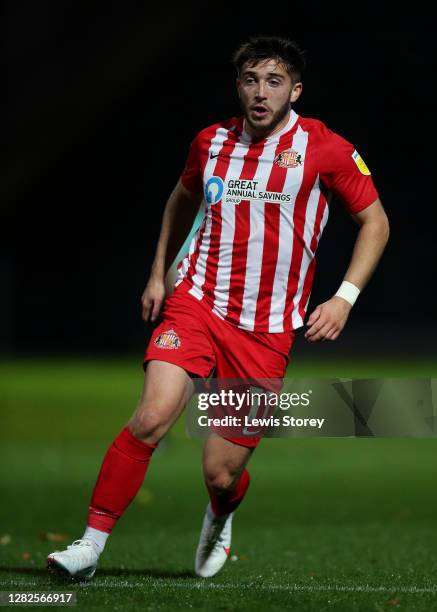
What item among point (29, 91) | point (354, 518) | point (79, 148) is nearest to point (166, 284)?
point (354, 518)

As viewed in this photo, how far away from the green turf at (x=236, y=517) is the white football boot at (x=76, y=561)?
6cm

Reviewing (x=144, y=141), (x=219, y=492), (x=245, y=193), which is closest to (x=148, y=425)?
(x=219, y=492)

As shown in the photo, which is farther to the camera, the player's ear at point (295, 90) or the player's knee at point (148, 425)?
the player's ear at point (295, 90)

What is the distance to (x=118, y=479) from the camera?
455cm

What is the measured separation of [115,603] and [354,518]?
456cm

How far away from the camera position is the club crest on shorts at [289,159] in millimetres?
4914

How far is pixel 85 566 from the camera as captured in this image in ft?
14.3

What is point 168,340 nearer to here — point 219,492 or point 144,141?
point 219,492

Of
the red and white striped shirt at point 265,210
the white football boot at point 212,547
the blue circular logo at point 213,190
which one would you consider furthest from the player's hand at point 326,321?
the white football boot at point 212,547

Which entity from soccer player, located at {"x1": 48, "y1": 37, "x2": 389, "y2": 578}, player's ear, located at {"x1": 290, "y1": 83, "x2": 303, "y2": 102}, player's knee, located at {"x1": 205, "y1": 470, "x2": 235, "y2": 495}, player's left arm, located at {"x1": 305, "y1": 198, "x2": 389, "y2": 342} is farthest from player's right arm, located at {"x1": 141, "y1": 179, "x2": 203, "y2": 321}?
player's knee, located at {"x1": 205, "y1": 470, "x2": 235, "y2": 495}

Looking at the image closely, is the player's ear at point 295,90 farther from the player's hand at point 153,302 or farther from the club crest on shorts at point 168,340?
the club crest on shorts at point 168,340

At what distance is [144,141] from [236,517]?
2078cm

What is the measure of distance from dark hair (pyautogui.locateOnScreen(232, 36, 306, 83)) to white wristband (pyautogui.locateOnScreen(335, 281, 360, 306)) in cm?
94

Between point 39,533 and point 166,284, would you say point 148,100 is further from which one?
point 166,284
